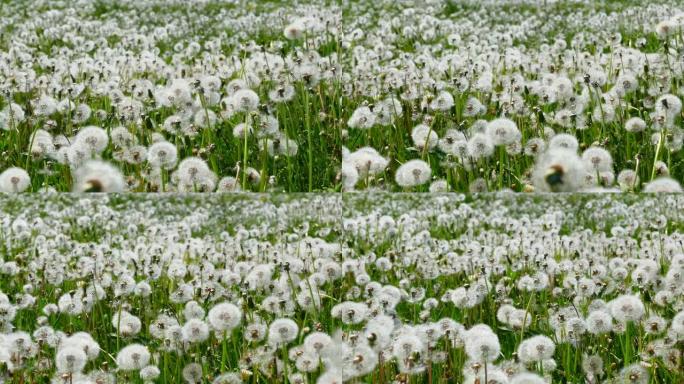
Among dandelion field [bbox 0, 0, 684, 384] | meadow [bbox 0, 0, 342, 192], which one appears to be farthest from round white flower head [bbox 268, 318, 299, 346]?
meadow [bbox 0, 0, 342, 192]

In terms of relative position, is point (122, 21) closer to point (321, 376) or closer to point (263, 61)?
point (263, 61)

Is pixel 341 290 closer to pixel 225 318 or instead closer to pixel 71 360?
pixel 225 318

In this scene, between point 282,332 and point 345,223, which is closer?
point 282,332

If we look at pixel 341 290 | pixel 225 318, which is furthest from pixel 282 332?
pixel 341 290

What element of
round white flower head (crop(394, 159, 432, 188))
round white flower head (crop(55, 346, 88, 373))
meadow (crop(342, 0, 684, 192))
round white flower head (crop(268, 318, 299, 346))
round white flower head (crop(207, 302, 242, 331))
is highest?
meadow (crop(342, 0, 684, 192))

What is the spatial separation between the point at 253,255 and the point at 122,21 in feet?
20.2

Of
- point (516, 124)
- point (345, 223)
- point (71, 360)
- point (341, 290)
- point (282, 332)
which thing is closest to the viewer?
point (71, 360)

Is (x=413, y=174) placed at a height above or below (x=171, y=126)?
below

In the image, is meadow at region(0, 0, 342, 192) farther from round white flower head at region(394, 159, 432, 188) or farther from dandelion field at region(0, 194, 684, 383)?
round white flower head at region(394, 159, 432, 188)

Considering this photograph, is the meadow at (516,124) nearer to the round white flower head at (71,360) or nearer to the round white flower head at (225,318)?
the round white flower head at (225,318)

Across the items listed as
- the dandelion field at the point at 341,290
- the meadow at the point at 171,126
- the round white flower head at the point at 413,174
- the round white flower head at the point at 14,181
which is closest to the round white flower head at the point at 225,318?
the dandelion field at the point at 341,290

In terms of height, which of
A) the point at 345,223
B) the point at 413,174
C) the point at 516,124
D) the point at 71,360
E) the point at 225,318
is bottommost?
the point at 71,360

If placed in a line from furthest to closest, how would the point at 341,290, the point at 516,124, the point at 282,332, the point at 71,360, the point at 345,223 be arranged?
1. the point at 345,223
2. the point at 516,124
3. the point at 341,290
4. the point at 282,332
5. the point at 71,360

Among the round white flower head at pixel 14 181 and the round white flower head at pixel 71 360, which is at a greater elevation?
the round white flower head at pixel 14 181
